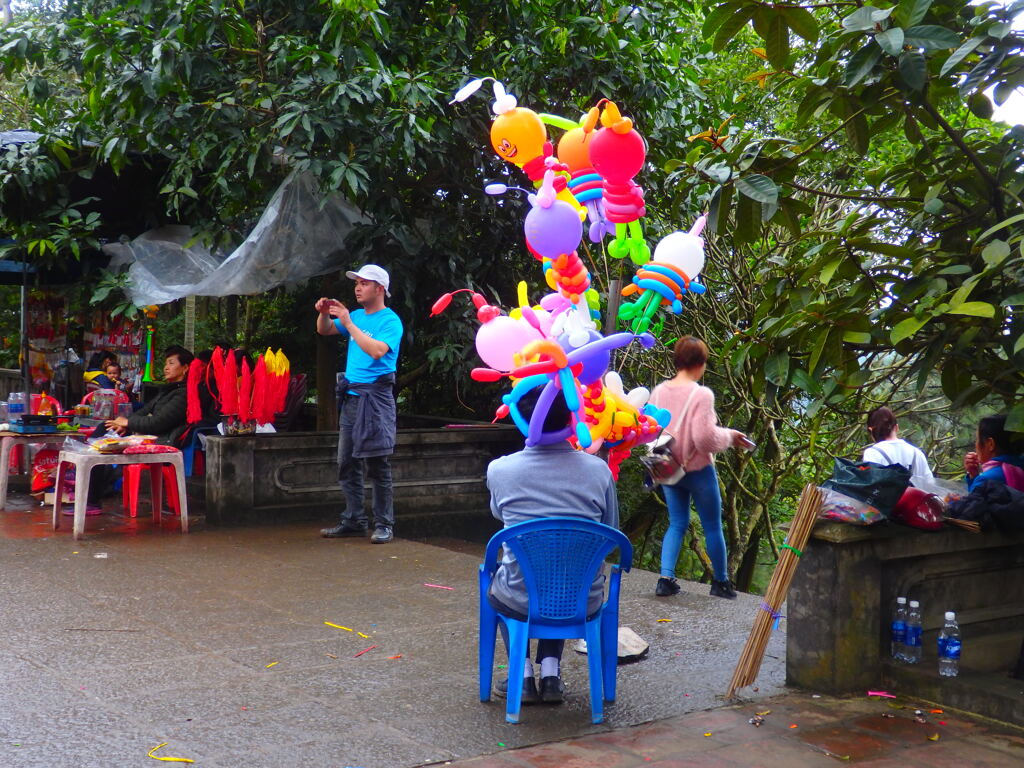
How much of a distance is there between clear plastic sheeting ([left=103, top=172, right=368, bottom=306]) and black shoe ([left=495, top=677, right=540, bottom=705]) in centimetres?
516

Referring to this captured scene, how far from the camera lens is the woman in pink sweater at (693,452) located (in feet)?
22.2

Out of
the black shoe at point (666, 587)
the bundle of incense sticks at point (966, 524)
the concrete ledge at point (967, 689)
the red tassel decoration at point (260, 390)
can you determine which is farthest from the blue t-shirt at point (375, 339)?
the concrete ledge at point (967, 689)

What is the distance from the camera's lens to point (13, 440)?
9.61 meters

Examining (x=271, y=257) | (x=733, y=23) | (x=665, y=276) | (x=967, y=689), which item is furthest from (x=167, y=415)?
(x=967, y=689)

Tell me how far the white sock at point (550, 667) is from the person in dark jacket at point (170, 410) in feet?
18.7

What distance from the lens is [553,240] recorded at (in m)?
4.58

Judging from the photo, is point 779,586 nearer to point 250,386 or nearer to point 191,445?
point 250,386

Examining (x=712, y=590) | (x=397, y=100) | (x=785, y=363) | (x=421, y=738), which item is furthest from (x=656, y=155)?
(x=421, y=738)

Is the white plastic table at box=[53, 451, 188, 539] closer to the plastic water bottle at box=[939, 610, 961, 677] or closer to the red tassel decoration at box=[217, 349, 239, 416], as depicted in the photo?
the red tassel decoration at box=[217, 349, 239, 416]

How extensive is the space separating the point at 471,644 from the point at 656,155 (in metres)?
6.00

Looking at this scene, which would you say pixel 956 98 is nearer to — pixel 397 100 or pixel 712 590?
pixel 712 590

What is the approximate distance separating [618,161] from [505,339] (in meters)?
0.96

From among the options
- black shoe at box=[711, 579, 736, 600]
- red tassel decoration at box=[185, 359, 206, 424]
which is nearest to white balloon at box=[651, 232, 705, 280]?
black shoe at box=[711, 579, 736, 600]

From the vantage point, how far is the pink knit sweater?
674cm
